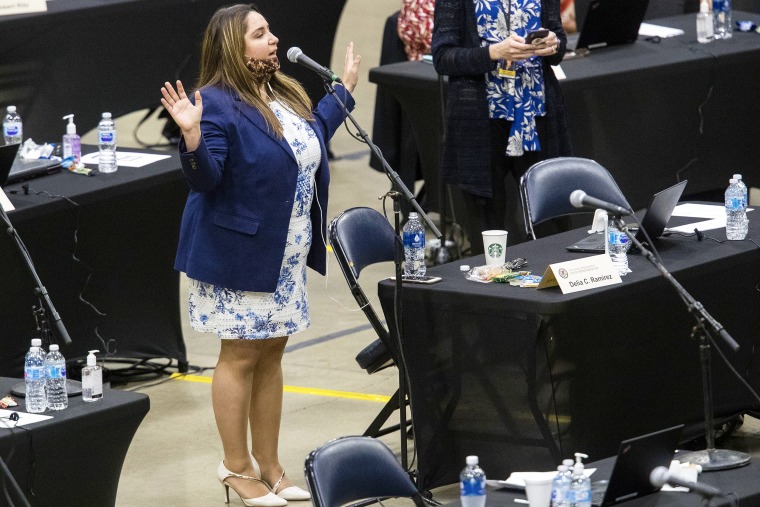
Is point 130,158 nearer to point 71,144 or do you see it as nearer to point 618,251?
point 71,144

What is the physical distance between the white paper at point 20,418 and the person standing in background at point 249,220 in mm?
1019

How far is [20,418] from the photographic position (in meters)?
4.82

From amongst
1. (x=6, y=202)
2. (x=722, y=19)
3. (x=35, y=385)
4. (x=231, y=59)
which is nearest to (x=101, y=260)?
(x=6, y=202)

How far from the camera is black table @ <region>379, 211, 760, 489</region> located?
17.8 feet

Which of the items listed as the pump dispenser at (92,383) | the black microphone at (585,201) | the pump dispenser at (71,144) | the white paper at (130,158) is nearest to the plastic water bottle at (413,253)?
A: the pump dispenser at (92,383)

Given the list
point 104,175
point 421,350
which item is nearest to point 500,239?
point 421,350

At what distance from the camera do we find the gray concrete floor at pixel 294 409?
6207 millimetres

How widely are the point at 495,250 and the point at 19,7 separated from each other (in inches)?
163

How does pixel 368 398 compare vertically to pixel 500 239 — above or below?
below

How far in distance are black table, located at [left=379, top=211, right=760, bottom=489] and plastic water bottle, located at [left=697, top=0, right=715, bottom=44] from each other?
11.8 feet

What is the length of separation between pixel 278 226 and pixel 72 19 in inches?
150

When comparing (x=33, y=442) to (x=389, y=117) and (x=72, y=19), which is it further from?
(x=389, y=117)

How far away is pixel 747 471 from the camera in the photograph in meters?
4.44

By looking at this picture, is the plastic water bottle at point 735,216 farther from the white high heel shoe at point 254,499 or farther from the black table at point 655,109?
the black table at point 655,109
